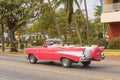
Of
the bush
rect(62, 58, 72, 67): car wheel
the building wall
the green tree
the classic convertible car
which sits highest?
the green tree

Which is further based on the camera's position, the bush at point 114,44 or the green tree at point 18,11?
the green tree at point 18,11

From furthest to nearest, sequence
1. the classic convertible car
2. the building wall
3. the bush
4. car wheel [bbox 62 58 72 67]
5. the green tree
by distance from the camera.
→ 1. the building wall
2. the green tree
3. the bush
4. car wheel [bbox 62 58 72 67]
5. the classic convertible car

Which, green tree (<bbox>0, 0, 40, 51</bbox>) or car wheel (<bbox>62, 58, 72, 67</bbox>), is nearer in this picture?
car wheel (<bbox>62, 58, 72, 67</bbox>)

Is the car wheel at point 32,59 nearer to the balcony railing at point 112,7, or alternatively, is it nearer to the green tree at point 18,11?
the green tree at point 18,11

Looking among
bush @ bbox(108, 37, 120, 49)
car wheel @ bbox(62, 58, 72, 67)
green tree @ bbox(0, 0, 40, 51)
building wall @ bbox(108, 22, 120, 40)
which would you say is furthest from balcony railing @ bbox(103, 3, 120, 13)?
car wheel @ bbox(62, 58, 72, 67)

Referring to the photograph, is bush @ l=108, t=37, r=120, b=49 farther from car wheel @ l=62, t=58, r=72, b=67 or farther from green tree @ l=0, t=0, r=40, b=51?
car wheel @ l=62, t=58, r=72, b=67

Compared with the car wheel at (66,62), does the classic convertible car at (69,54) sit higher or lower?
higher

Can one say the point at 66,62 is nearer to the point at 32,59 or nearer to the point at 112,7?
the point at 32,59

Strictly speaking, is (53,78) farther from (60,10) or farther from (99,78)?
(60,10)

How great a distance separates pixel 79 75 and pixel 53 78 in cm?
137

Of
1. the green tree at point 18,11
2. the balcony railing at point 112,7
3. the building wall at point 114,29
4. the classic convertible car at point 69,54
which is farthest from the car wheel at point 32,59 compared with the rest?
the building wall at point 114,29

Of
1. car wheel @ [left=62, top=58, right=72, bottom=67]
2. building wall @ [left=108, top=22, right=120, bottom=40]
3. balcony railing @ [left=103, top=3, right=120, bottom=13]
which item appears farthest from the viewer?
building wall @ [left=108, top=22, right=120, bottom=40]

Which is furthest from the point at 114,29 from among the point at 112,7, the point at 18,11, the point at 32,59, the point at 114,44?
the point at 32,59

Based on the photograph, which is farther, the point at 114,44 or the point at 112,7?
the point at 112,7
